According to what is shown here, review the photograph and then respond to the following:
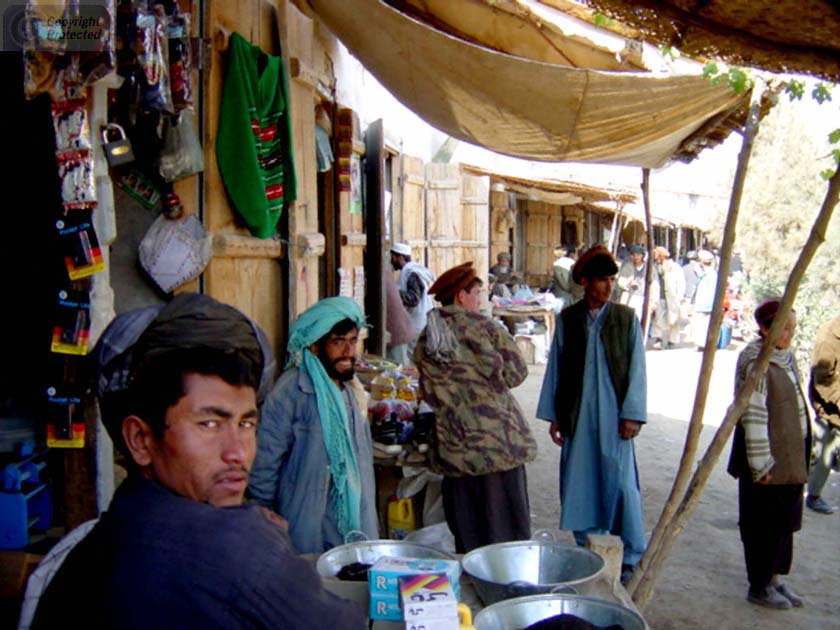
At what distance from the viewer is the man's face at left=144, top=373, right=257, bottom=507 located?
150 centimetres

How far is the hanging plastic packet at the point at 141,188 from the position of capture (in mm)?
3595

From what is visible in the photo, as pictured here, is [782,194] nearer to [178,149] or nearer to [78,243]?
[178,149]

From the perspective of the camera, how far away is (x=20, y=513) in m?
2.92

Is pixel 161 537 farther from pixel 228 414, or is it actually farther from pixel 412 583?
pixel 412 583

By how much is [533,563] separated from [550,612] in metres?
0.43

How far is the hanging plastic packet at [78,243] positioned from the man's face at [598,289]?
3169 mm

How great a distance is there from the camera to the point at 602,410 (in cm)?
512

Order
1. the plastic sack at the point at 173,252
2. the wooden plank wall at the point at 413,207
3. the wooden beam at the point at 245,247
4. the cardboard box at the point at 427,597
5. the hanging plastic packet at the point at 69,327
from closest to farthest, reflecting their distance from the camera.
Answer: the cardboard box at the point at 427,597 → the hanging plastic packet at the point at 69,327 → the plastic sack at the point at 173,252 → the wooden beam at the point at 245,247 → the wooden plank wall at the point at 413,207

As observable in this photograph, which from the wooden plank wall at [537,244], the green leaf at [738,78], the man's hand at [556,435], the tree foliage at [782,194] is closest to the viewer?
the green leaf at [738,78]

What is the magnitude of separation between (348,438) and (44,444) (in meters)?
1.16

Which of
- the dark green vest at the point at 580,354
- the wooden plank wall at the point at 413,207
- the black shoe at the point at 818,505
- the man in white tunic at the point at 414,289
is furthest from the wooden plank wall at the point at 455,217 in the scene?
the dark green vest at the point at 580,354

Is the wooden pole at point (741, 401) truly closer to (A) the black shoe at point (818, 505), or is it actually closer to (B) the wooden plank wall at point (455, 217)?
(A) the black shoe at point (818, 505)

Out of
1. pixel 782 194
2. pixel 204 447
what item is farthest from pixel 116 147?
pixel 782 194

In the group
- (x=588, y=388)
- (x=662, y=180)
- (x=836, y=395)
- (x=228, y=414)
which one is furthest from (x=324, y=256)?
(x=662, y=180)
